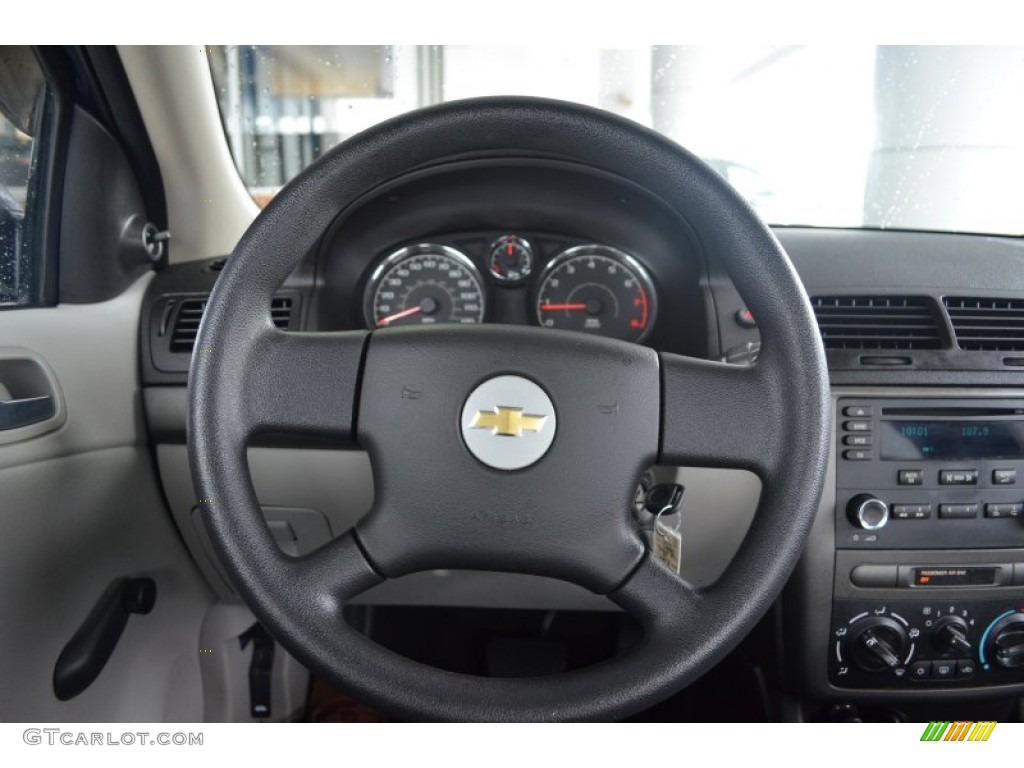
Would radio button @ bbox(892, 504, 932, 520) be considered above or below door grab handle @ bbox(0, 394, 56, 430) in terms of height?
below

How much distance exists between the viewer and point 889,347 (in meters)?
1.27

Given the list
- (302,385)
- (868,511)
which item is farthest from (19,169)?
(868,511)

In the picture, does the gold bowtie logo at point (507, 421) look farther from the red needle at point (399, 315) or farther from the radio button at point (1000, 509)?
the radio button at point (1000, 509)

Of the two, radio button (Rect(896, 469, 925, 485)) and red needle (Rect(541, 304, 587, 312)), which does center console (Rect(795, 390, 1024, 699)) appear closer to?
radio button (Rect(896, 469, 925, 485))

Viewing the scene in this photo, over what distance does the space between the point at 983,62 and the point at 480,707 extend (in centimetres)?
150

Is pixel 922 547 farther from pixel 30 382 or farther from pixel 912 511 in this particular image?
pixel 30 382

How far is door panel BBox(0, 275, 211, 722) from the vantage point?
1.19 m

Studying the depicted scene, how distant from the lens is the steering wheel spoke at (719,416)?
85 centimetres

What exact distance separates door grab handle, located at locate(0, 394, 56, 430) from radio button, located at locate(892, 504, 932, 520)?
49.1 inches

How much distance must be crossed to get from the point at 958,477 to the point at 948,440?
5 cm

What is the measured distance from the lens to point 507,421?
872mm
